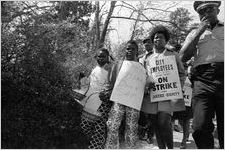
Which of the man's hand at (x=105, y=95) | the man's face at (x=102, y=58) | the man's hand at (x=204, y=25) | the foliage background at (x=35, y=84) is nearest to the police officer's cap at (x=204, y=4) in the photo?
the man's hand at (x=204, y=25)

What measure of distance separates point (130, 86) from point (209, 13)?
132cm

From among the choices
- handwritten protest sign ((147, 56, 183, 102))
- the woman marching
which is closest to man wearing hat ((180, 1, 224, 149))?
handwritten protest sign ((147, 56, 183, 102))

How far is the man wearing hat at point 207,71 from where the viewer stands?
11.3 feet

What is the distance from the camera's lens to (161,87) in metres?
4.22

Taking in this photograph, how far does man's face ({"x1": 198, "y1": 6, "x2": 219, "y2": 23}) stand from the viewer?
3.65 meters

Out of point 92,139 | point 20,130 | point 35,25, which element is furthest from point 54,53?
point 92,139

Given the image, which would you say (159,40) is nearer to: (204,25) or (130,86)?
(130,86)

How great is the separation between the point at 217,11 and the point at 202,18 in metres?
0.19

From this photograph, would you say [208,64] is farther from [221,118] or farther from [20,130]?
[20,130]

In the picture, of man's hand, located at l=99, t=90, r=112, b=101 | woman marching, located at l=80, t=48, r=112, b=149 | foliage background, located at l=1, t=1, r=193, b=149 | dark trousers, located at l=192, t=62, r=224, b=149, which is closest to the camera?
dark trousers, located at l=192, t=62, r=224, b=149

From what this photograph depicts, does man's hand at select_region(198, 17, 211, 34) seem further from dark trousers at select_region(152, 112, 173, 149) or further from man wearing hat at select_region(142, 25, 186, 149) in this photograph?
dark trousers at select_region(152, 112, 173, 149)

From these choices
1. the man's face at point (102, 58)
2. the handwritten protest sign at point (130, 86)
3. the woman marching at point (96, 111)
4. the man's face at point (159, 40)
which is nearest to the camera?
the handwritten protest sign at point (130, 86)

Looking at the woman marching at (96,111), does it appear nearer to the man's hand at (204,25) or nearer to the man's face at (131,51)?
the man's face at (131,51)

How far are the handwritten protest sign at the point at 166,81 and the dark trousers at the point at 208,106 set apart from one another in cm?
63
